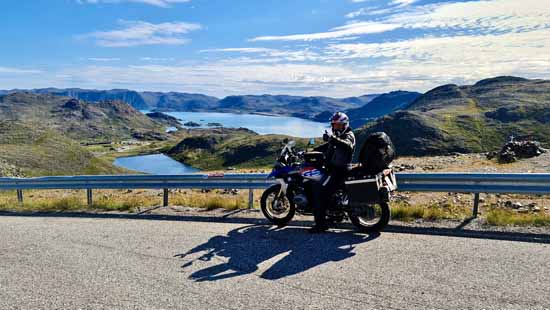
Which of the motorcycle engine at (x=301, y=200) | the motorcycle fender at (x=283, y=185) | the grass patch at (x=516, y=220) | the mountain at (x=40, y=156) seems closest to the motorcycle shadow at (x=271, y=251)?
the motorcycle engine at (x=301, y=200)

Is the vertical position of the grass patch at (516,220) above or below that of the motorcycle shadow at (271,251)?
above

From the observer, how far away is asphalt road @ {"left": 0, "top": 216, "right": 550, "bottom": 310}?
15.9 feet

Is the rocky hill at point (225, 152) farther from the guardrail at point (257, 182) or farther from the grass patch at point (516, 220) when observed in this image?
the grass patch at point (516, 220)

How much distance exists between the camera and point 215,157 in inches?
6353

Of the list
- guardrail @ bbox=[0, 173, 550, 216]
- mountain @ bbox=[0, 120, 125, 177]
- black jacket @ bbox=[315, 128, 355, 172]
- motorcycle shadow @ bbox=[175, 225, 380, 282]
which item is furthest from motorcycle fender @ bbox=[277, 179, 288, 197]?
mountain @ bbox=[0, 120, 125, 177]

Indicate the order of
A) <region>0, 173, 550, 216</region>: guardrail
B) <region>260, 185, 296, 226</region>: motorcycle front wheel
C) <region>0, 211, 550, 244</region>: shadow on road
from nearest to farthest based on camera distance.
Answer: <region>0, 211, 550, 244</region>: shadow on road → <region>0, 173, 550, 216</region>: guardrail → <region>260, 185, 296, 226</region>: motorcycle front wheel

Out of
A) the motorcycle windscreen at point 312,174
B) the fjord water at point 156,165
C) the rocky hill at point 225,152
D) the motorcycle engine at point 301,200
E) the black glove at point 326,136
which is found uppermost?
the black glove at point 326,136

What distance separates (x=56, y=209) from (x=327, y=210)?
25.8ft

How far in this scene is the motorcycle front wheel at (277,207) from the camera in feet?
26.7

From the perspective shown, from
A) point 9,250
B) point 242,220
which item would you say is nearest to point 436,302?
point 242,220

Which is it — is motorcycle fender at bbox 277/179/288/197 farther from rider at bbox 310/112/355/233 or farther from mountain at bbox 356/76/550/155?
mountain at bbox 356/76/550/155

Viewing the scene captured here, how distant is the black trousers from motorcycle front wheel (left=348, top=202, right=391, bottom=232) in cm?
48

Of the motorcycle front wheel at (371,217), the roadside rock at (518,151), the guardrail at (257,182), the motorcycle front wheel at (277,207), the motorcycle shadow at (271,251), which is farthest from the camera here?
the roadside rock at (518,151)

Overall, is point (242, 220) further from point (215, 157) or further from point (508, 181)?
point (215, 157)
